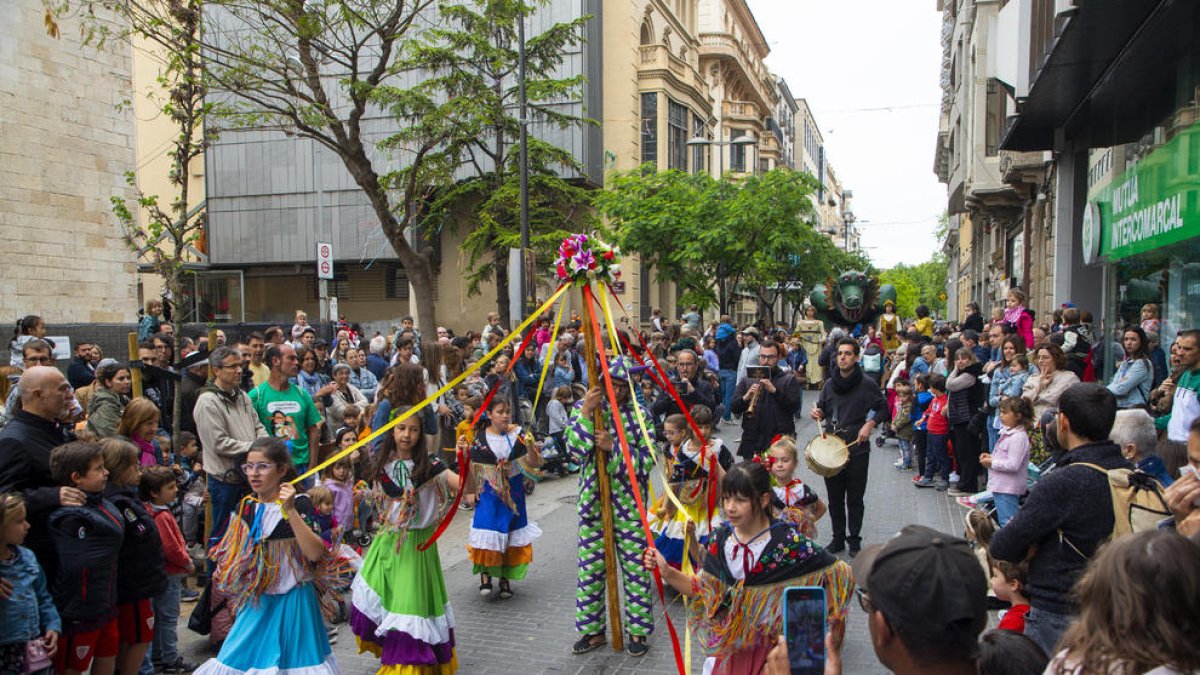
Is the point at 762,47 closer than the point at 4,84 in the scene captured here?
No

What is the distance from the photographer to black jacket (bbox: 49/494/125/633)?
4.20 metres

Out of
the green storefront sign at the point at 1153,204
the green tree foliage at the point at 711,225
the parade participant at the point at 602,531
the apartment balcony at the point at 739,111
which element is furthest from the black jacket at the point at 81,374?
the apartment balcony at the point at 739,111

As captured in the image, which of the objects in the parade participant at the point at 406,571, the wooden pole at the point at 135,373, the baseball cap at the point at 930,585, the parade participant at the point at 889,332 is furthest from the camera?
the parade participant at the point at 889,332

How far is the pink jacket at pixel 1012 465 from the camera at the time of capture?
6473mm

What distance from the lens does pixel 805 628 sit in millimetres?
2354

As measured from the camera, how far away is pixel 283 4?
567 inches

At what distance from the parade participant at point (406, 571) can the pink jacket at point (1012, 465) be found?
4.28 metres

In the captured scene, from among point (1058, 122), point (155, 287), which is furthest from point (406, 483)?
point (155, 287)

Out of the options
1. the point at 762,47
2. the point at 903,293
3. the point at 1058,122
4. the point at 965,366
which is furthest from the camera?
the point at 903,293

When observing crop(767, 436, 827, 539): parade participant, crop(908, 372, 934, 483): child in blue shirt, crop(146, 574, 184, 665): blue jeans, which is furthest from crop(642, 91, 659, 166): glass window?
crop(146, 574, 184, 665): blue jeans

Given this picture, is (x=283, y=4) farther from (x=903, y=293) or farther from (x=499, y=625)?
(x=903, y=293)

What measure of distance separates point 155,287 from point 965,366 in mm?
29329

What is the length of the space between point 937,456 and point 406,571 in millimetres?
7555

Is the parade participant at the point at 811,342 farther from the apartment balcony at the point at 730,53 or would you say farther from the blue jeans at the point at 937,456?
the apartment balcony at the point at 730,53
